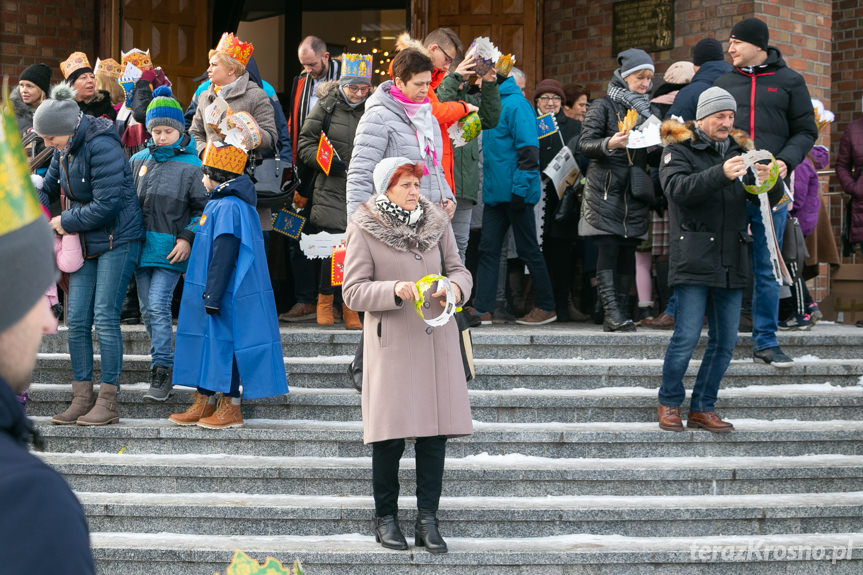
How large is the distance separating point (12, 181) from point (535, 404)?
5.32 metres

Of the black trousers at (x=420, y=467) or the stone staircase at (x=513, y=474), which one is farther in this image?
the stone staircase at (x=513, y=474)

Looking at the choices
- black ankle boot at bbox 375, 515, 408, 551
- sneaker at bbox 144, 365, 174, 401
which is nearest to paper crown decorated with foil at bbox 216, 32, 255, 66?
sneaker at bbox 144, 365, 174, 401

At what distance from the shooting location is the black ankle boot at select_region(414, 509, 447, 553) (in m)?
4.87

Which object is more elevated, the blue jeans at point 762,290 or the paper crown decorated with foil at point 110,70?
the paper crown decorated with foil at point 110,70

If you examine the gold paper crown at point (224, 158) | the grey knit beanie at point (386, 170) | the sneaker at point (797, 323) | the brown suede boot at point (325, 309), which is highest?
the gold paper crown at point (224, 158)

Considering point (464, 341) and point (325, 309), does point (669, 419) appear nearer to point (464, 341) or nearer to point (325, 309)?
point (464, 341)

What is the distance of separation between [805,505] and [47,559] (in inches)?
198

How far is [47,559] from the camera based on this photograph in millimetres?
1059

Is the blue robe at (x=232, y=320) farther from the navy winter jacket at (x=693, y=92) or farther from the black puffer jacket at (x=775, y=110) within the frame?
the black puffer jacket at (x=775, y=110)

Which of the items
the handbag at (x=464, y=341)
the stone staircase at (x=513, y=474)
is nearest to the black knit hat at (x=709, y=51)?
the stone staircase at (x=513, y=474)

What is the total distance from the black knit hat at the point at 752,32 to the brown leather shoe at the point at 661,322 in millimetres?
2106

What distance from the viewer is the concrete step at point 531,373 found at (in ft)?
21.5

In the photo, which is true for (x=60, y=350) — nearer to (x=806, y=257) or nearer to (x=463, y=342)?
(x=463, y=342)

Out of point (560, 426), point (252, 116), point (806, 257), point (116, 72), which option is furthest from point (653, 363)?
point (116, 72)
